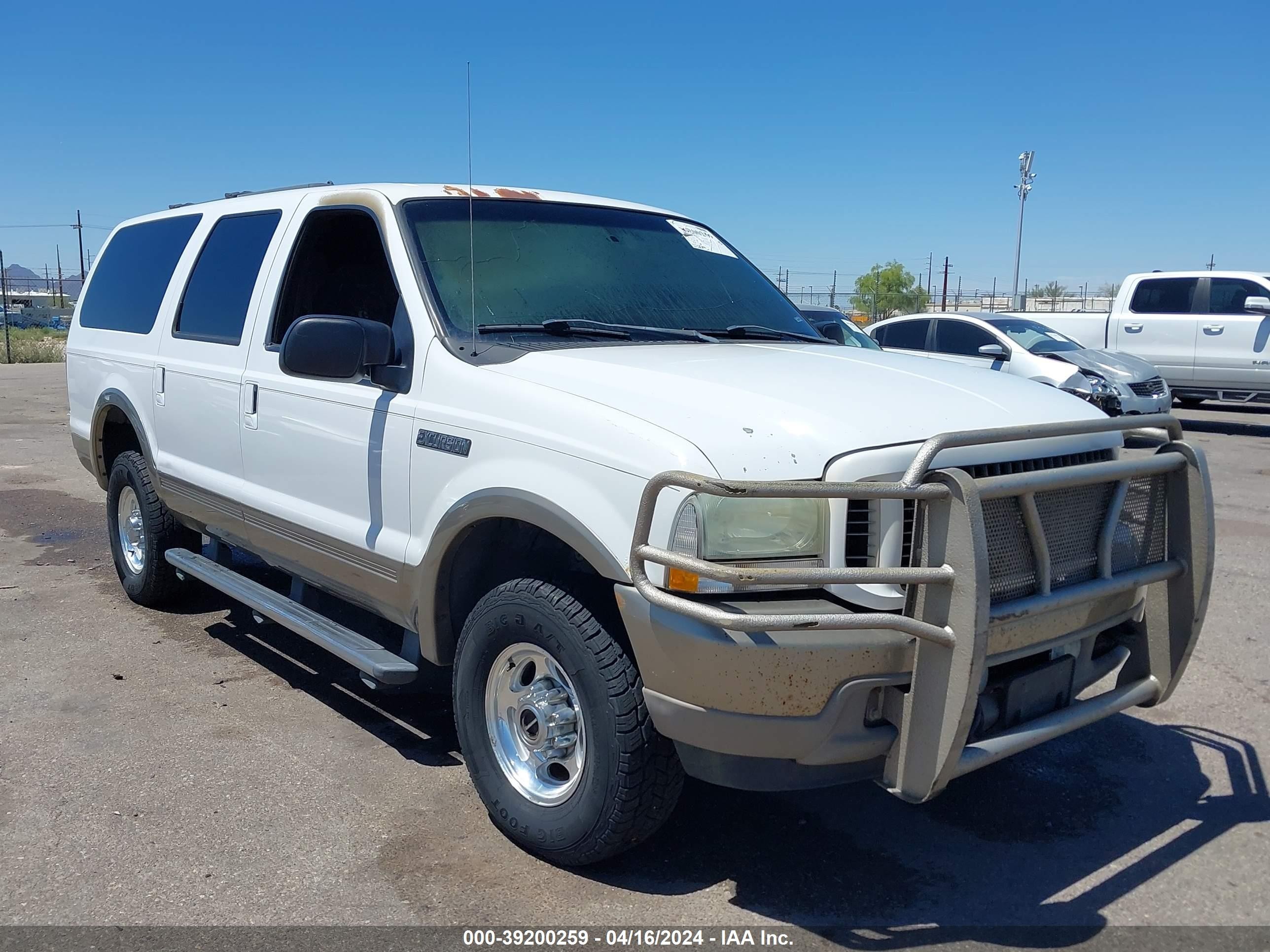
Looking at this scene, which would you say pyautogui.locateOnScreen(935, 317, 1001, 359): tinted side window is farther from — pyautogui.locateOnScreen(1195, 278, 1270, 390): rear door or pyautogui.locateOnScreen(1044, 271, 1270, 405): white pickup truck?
pyautogui.locateOnScreen(1195, 278, 1270, 390): rear door

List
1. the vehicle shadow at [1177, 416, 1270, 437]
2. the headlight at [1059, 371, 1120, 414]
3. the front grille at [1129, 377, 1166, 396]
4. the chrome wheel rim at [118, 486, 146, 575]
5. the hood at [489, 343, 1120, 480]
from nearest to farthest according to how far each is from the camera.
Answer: the hood at [489, 343, 1120, 480] → the chrome wheel rim at [118, 486, 146, 575] → the headlight at [1059, 371, 1120, 414] → the front grille at [1129, 377, 1166, 396] → the vehicle shadow at [1177, 416, 1270, 437]

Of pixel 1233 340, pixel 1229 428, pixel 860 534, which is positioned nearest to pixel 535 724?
pixel 860 534

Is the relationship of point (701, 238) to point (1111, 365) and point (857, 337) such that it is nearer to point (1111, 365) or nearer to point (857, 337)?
point (857, 337)

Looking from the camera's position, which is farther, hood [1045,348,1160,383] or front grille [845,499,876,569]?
hood [1045,348,1160,383]

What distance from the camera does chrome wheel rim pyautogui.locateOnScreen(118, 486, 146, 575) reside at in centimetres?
611

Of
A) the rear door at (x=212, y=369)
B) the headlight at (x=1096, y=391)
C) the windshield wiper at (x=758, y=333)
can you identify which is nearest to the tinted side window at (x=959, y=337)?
the headlight at (x=1096, y=391)

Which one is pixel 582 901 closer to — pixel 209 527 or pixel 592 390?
pixel 592 390

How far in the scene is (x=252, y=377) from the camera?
458 centimetres

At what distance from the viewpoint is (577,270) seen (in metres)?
4.20

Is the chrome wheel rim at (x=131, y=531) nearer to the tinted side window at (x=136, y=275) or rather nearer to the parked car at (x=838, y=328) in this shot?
the tinted side window at (x=136, y=275)

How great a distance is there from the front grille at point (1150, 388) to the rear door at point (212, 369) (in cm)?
1185

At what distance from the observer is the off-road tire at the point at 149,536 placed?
5719 millimetres

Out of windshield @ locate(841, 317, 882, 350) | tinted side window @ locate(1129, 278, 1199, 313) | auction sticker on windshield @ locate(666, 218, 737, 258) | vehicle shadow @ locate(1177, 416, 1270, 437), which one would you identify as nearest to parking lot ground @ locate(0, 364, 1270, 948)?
auction sticker on windshield @ locate(666, 218, 737, 258)

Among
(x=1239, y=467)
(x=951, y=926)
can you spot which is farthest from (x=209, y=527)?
(x=1239, y=467)
